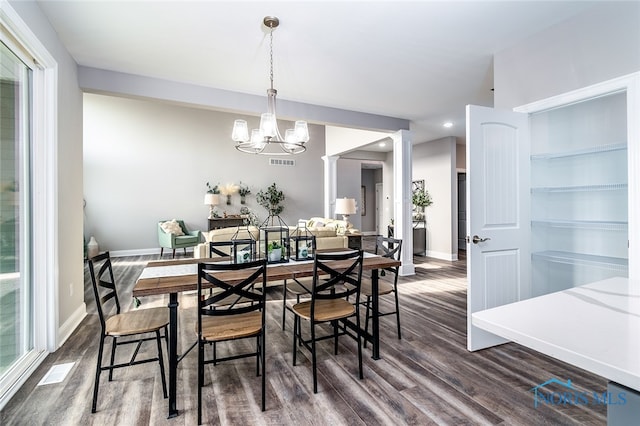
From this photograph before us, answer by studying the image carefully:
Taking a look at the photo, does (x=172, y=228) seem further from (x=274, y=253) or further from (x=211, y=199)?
(x=274, y=253)

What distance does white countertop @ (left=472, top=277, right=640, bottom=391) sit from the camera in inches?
30.5

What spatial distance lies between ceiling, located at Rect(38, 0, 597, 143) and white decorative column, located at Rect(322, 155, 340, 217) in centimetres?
462

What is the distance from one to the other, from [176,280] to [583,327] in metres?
2.06

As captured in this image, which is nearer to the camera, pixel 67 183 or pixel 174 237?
pixel 67 183

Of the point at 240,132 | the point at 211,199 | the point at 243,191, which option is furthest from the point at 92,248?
the point at 240,132

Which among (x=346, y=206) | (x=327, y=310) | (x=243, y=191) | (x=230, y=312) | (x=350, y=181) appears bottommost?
(x=327, y=310)

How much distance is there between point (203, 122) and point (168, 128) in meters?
0.86

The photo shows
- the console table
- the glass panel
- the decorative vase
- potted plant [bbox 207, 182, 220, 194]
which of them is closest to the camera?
the glass panel

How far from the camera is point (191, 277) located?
6.87 ft

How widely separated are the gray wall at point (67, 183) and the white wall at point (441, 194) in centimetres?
655

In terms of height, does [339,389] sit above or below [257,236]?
below

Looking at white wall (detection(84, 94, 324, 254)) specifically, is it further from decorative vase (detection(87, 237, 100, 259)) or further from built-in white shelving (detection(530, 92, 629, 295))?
built-in white shelving (detection(530, 92, 629, 295))

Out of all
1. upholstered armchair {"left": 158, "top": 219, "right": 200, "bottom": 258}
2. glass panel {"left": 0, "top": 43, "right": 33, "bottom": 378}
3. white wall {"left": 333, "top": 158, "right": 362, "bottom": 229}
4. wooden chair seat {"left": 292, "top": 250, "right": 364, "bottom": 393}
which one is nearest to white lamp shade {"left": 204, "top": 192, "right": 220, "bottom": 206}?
upholstered armchair {"left": 158, "top": 219, "right": 200, "bottom": 258}

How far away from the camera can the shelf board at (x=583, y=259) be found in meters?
2.49
